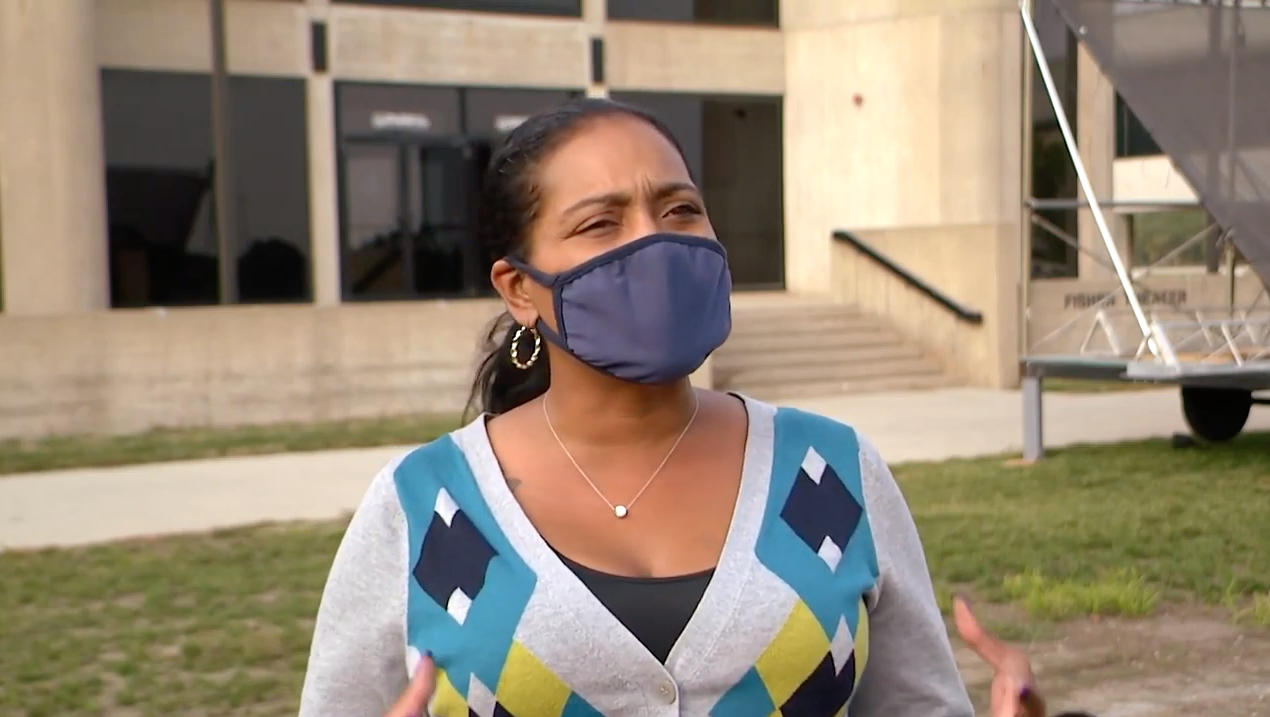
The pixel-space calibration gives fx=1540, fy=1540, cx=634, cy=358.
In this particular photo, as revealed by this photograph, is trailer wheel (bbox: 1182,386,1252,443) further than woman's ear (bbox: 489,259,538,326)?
Yes

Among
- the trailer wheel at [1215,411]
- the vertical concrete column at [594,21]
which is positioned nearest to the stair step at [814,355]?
the trailer wheel at [1215,411]

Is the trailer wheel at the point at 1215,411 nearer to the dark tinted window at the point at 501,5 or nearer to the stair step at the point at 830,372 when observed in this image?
the stair step at the point at 830,372

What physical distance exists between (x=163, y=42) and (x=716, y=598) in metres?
17.0

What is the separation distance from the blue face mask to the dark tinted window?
58.4 feet

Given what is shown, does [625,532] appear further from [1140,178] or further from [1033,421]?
[1140,178]

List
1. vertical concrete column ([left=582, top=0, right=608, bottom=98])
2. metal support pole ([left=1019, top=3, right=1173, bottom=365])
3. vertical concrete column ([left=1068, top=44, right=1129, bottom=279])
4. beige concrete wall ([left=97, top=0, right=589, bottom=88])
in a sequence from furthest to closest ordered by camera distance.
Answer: vertical concrete column ([left=1068, top=44, right=1129, bottom=279]) < vertical concrete column ([left=582, top=0, right=608, bottom=98]) < beige concrete wall ([left=97, top=0, right=589, bottom=88]) < metal support pole ([left=1019, top=3, right=1173, bottom=365])

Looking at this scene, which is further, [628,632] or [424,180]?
[424,180]

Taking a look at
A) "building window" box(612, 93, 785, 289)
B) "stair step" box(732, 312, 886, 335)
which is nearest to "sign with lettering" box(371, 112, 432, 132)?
"building window" box(612, 93, 785, 289)

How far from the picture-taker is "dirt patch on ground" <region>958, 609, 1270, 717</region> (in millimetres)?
4871

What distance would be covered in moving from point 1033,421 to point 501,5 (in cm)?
1200

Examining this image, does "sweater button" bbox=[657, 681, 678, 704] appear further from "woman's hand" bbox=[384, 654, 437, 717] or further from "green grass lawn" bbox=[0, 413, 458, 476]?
"green grass lawn" bbox=[0, 413, 458, 476]

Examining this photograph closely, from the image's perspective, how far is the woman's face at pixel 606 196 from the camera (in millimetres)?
2053

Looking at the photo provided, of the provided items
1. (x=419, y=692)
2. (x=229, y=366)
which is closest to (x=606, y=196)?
(x=419, y=692)

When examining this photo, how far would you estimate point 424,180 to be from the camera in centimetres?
1977
